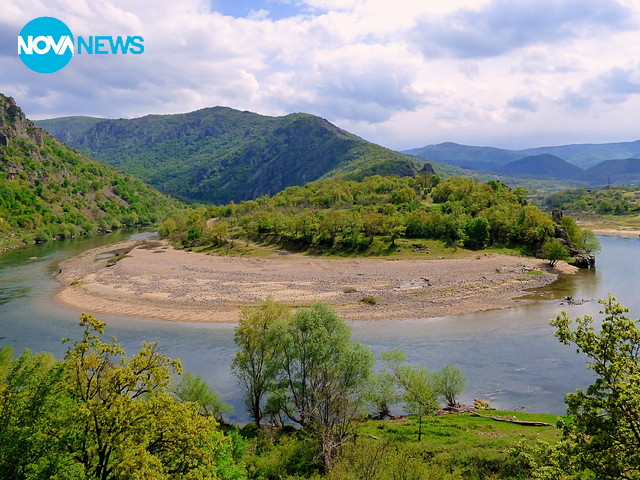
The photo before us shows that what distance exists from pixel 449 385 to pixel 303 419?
14608 millimetres

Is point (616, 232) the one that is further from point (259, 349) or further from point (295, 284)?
point (259, 349)

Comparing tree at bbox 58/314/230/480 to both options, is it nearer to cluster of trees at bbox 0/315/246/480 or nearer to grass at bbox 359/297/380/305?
cluster of trees at bbox 0/315/246/480

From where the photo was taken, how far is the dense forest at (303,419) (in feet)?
38.9

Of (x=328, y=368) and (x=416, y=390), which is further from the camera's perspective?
(x=416, y=390)

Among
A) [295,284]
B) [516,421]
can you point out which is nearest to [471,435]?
[516,421]

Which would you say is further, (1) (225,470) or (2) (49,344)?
(2) (49,344)

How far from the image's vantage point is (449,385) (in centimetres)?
3712

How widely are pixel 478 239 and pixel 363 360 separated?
9591 centimetres

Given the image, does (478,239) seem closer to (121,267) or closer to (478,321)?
(478,321)

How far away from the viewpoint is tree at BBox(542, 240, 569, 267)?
96.1 m

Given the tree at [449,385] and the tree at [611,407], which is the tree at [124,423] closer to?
the tree at [611,407]

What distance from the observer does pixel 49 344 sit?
53.4 m

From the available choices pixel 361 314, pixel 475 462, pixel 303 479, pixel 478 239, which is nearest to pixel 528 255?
pixel 478 239

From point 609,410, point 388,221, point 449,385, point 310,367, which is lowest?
point 449,385
